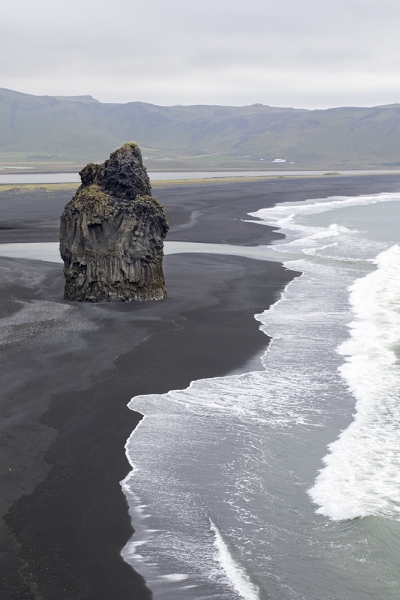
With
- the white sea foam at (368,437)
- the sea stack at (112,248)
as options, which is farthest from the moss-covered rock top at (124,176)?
the white sea foam at (368,437)

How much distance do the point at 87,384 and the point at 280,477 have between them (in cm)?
501

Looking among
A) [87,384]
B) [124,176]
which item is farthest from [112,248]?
[87,384]

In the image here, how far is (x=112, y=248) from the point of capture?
21.3 m

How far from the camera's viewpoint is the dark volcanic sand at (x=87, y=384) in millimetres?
7492

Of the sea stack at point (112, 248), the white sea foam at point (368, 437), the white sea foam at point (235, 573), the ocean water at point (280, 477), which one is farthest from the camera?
the sea stack at point (112, 248)

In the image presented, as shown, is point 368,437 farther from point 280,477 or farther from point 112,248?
point 112,248

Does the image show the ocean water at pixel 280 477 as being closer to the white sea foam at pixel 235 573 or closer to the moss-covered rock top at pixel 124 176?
the white sea foam at pixel 235 573

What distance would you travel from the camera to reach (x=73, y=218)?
21453 millimetres

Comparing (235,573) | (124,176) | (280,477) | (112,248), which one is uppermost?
(124,176)

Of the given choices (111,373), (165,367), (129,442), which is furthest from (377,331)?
(129,442)

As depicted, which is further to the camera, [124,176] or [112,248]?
[124,176]

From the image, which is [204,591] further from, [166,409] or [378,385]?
[378,385]

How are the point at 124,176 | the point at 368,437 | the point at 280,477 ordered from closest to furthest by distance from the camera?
1. the point at 280,477
2. the point at 368,437
3. the point at 124,176

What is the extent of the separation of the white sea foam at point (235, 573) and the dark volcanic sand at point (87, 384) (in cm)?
93
